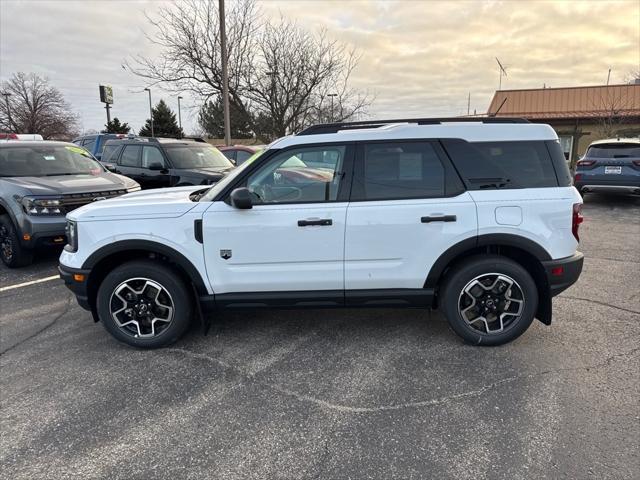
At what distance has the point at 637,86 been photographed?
25.1 meters

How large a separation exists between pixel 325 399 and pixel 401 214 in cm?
151

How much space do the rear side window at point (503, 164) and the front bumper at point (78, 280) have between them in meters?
3.20

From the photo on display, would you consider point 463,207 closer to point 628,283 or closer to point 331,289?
point 331,289

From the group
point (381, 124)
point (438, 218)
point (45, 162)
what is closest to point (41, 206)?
point (45, 162)

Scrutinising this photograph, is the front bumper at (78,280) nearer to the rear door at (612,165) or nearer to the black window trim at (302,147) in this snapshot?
the black window trim at (302,147)

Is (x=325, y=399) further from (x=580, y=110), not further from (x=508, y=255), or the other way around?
(x=580, y=110)

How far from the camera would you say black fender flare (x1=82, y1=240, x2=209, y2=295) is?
3.61 meters

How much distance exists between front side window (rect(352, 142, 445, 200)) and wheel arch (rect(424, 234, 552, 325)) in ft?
1.60

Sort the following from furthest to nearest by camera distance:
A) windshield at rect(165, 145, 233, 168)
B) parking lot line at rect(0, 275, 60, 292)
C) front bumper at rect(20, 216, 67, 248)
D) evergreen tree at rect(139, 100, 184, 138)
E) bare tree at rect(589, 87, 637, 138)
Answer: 1. evergreen tree at rect(139, 100, 184, 138)
2. bare tree at rect(589, 87, 637, 138)
3. windshield at rect(165, 145, 233, 168)
4. front bumper at rect(20, 216, 67, 248)
5. parking lot line at rect(0, 275, 60, 292)

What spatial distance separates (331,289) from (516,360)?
5.18ft

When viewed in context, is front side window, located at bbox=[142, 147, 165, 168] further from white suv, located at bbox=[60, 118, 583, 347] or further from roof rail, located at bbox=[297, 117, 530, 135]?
roof rail, located at bbox=[297, 117, 530, 135]

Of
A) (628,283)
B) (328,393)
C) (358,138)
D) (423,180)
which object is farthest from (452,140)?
(628,283)

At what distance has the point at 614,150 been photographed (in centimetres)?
1104

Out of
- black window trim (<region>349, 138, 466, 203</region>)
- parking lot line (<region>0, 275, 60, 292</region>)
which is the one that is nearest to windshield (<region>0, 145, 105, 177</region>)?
parking lot line (<region>0, 275, 60, 292</region>)
